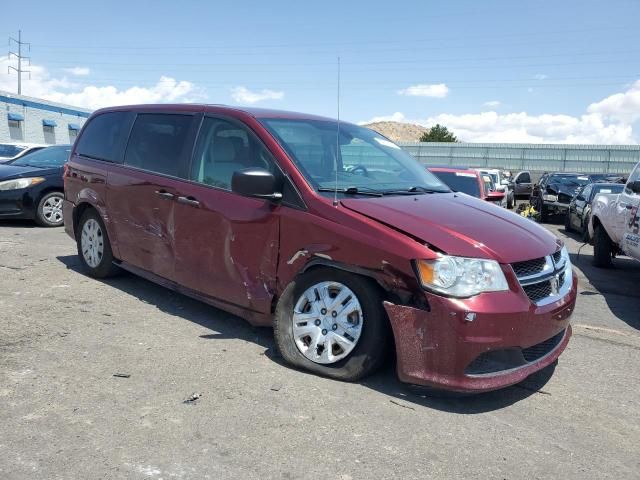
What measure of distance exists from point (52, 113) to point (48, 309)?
146 feet

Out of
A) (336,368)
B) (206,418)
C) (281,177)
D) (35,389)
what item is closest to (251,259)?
(281,177)

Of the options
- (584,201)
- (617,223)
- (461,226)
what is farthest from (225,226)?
(584,201)

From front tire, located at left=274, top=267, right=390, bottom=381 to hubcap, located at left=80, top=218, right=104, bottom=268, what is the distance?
2885mm

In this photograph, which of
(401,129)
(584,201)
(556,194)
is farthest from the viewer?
(401,129)

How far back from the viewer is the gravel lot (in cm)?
284

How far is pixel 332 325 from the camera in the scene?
3.81 metres

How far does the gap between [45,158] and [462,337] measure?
393 inches

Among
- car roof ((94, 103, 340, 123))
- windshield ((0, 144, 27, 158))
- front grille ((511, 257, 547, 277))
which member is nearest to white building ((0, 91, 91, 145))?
windshield ((0, 144, 27, 158))

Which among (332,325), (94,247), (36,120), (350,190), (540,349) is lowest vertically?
(540,349)

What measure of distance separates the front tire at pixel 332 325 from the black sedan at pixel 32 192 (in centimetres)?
754

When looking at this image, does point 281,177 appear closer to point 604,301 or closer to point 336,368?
point 336,368

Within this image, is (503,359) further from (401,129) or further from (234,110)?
(401,129)

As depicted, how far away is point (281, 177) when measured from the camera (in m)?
4.20

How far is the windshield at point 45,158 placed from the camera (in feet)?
35.3
